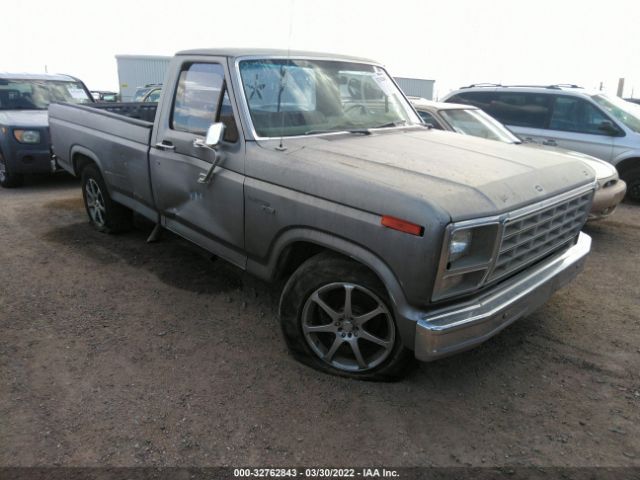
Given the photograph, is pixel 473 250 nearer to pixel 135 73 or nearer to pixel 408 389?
pixel 408 389

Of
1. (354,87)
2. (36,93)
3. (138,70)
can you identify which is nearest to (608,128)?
(354,87)

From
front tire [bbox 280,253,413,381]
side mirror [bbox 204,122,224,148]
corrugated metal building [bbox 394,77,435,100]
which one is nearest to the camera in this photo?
front tire [bbox 280,253,413,381]

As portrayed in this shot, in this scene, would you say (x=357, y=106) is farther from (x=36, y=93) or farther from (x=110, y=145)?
(x=36, y=93)

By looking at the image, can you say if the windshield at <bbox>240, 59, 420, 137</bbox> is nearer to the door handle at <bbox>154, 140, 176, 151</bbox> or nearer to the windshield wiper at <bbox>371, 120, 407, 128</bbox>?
the windshield wiper at <bbox>371, 120, 407, 128</bbox>

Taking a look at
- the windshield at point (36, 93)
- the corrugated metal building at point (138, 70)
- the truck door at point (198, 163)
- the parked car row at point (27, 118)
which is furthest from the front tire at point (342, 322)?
the corrugated metal building at point (138, 70)

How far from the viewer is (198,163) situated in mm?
3617

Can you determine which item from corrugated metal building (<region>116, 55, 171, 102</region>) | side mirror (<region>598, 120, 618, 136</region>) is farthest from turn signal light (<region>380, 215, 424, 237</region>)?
corrugated metal building (<region>116, 55, 171, 102</region>)

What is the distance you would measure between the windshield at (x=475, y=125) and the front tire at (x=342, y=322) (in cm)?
402

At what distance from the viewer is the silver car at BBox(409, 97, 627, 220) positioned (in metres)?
5.65

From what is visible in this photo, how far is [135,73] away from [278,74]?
2353 centimetres

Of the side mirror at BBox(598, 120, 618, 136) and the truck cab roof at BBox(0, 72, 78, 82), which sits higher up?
the truck cab roof at BBox(0, 72, 78, 82)

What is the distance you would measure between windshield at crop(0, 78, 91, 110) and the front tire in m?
7.34

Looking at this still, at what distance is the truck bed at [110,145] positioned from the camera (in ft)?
14.2

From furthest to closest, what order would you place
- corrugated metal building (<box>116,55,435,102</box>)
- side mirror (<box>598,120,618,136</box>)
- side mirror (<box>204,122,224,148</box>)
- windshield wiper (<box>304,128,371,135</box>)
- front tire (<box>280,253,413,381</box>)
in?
1. corrugated metal building (<box>116,55,435,102</box>)
2. side mirror (<box>598,120,618,136</box>)
3. windshield wiper (<box>304,128,371,135</box>)
4. side mirror (<box>204,122,224,148</box>)
5. front tire (<box>280,253,413,381</box>)
